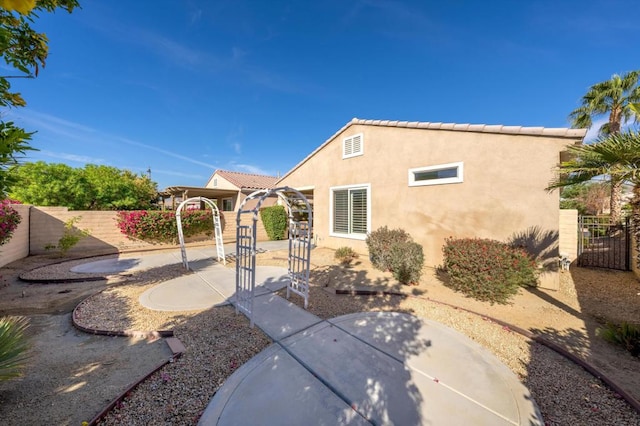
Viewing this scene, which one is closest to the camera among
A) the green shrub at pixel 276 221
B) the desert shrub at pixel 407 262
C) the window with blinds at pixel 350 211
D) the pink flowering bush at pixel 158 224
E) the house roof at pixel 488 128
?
the house roof at pixel 488 128

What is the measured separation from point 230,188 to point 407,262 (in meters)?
17.8

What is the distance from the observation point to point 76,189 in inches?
609

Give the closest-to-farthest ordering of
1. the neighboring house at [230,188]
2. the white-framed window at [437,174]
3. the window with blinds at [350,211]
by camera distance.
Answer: the white-framed window at [437,174], the window with blinds at [350,211], the neighboring house at [230,188]

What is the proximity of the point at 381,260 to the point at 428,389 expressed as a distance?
5.05m

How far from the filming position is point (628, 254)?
7727 millimetres

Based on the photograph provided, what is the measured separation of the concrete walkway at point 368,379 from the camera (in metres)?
2.39

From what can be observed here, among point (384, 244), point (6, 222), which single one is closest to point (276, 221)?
point (384, 244)

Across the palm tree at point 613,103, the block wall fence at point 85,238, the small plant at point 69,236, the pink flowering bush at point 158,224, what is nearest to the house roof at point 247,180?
the pink flowering bush at point 158,224

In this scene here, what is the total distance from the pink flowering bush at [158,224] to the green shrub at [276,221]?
3.53m

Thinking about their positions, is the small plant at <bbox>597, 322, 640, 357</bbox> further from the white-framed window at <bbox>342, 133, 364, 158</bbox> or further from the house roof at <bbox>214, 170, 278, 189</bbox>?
the house roof at <bbox>214, 170, 278, 189</bbox>

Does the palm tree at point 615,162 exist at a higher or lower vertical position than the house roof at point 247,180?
lower

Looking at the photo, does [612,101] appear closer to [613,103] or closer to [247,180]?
[613,103]

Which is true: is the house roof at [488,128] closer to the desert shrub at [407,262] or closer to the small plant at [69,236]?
the desert shrub at [407,262]

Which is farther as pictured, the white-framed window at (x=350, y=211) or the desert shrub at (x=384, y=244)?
the white-framed window at (x=350, y=211)
